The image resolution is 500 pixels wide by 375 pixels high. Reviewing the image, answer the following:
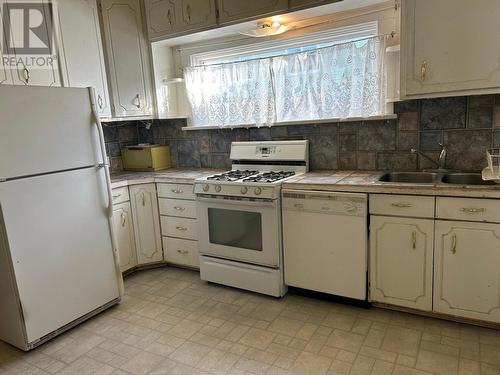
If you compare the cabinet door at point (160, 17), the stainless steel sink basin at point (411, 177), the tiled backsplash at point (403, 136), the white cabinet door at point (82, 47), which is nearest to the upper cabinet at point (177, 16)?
the cabinet door at point (160, 17)

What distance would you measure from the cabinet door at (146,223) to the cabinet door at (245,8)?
1.56 metres

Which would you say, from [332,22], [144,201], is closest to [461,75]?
[332,22]

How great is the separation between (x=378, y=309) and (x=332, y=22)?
2134mm

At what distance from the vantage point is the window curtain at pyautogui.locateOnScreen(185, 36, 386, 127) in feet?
8.82

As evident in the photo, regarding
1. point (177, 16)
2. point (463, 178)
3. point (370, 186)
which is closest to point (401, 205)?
point (370, 186)

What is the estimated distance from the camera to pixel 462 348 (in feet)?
6.73

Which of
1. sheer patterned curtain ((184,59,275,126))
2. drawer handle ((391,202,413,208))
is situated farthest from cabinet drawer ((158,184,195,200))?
drawer handle ((391,202,413,208))

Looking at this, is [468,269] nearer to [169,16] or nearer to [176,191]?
→ [176,191]

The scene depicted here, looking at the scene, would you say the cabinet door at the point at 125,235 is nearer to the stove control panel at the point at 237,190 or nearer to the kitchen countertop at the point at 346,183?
the kitchen countertop at the point at 346,183

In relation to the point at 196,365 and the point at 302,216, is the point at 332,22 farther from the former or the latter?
the point at 196,365

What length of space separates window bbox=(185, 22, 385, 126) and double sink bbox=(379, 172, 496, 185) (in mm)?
483

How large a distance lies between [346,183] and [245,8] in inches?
59.8

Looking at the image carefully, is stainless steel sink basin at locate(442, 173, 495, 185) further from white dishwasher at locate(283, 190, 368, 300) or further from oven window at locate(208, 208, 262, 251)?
oven window at locate(208, 208, 262, 251)

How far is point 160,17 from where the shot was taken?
320 cm
